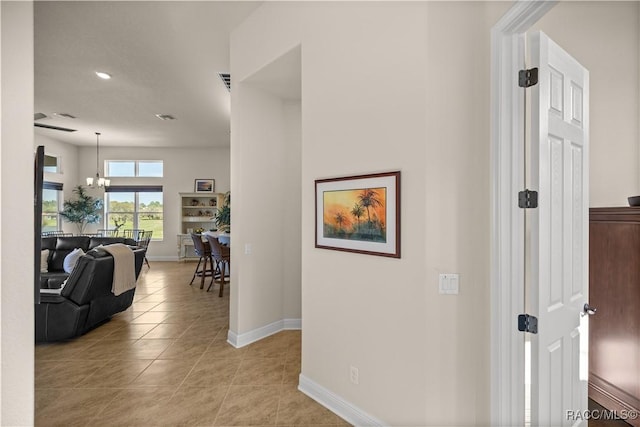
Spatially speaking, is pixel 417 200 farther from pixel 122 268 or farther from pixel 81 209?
pixel 81 209

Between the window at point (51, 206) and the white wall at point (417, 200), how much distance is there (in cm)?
912

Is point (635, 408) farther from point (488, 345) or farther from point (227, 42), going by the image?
point (227, 42)

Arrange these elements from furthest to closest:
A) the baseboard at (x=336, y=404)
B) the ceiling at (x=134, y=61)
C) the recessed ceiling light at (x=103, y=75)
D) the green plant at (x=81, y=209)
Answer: the green plant at (x=81, y=209) → the recessed ceiling light at (x=103, y=75) → the ceiling at (x=134, y=61) → the baseboard at (x=336, y=404)

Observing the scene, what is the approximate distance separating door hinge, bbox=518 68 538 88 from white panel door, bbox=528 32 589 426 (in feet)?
0.08

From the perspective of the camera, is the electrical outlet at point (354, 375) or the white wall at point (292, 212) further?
the white wall at point (292, 212)

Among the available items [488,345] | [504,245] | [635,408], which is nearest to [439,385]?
[488,345]

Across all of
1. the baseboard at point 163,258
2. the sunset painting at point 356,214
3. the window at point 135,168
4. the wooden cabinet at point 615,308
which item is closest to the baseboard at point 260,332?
the sunset painting at point 356,214

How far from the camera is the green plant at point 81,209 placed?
8672 millimetres

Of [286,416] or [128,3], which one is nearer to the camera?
[286,416]

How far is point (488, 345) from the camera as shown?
5.84ft

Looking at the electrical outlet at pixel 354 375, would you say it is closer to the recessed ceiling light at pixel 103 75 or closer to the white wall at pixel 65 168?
the recessed ceiling light at pixel 103 75

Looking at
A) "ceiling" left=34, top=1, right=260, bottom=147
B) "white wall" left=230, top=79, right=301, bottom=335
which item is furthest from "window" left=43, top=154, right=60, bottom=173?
"white wall" left=230, top=79, right=301, bottom=335

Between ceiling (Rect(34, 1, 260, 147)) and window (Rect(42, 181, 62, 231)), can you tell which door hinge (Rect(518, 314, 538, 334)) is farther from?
window (Rect(42, 181, 62, 231))

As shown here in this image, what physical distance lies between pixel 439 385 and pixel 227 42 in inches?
152
